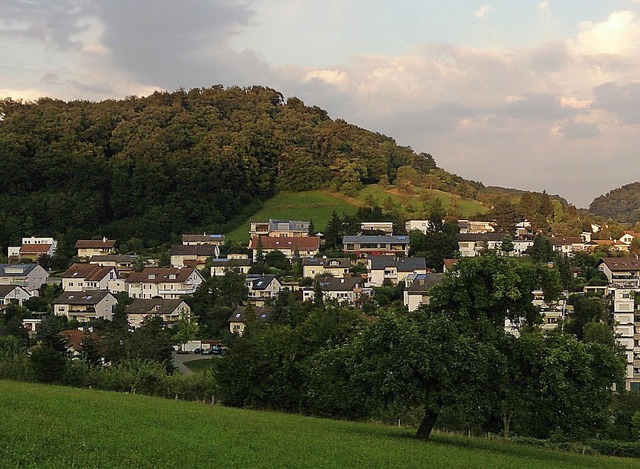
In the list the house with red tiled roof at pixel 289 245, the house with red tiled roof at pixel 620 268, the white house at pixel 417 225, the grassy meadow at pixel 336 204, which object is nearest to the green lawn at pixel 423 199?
the grassy meadow at pixel 336 204

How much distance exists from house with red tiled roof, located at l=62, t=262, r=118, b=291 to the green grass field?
37147mm

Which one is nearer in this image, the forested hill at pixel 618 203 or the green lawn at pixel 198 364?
the green lawn at pixel 198 364

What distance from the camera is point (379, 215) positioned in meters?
70.1

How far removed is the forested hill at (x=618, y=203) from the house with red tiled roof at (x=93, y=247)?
11027 centimetres

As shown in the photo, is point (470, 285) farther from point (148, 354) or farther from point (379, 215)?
point (379, 215)

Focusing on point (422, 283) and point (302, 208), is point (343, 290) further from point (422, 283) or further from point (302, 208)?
point (302, 208)

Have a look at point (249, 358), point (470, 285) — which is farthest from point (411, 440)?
point (249, 358)

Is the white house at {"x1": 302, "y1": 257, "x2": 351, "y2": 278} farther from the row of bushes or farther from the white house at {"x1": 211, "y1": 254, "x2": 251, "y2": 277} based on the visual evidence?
the row of bushes

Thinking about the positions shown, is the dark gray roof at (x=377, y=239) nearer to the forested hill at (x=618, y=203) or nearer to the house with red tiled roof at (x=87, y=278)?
the house with red tiled roof at (x=87, y=278)

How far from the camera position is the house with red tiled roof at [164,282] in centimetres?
5241

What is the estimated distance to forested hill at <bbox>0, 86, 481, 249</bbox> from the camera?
71812 millimetres

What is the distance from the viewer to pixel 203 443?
11.4 metres

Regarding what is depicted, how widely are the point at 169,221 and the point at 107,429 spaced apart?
59.5 metres

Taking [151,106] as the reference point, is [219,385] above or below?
below
